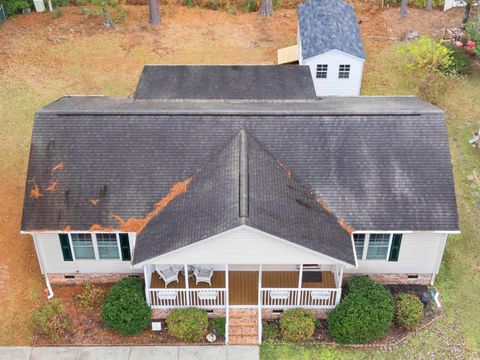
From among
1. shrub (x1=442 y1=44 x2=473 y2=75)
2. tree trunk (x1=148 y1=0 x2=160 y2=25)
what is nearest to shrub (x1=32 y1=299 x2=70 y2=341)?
tree trunk (x1=148 y1=0 x2=160 y2=25)

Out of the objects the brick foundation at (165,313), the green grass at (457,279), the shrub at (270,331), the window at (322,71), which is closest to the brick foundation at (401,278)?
the green grass at (457,279)

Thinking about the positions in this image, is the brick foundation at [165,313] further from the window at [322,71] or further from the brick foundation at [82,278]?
the window at [322,71]

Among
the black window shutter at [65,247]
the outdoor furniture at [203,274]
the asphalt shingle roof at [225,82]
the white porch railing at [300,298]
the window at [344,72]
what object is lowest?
the white porch railing at [300,298]

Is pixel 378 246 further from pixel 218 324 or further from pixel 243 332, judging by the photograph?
pixel 218 324

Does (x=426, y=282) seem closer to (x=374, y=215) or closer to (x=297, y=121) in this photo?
(x=374, y=215)

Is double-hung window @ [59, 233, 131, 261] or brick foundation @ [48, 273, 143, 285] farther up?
double-hung window @ [59, 233, 131, 261]

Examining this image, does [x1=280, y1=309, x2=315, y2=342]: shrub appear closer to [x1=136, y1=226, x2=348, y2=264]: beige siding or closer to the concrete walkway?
the concrete walkway

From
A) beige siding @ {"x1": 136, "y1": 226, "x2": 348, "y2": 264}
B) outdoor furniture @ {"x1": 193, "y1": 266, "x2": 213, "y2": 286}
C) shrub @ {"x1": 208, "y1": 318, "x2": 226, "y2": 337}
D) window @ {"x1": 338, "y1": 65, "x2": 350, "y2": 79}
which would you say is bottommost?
shrub @ {"x1": 208, "y1": 318, "x2": 226, "y2": 337}
